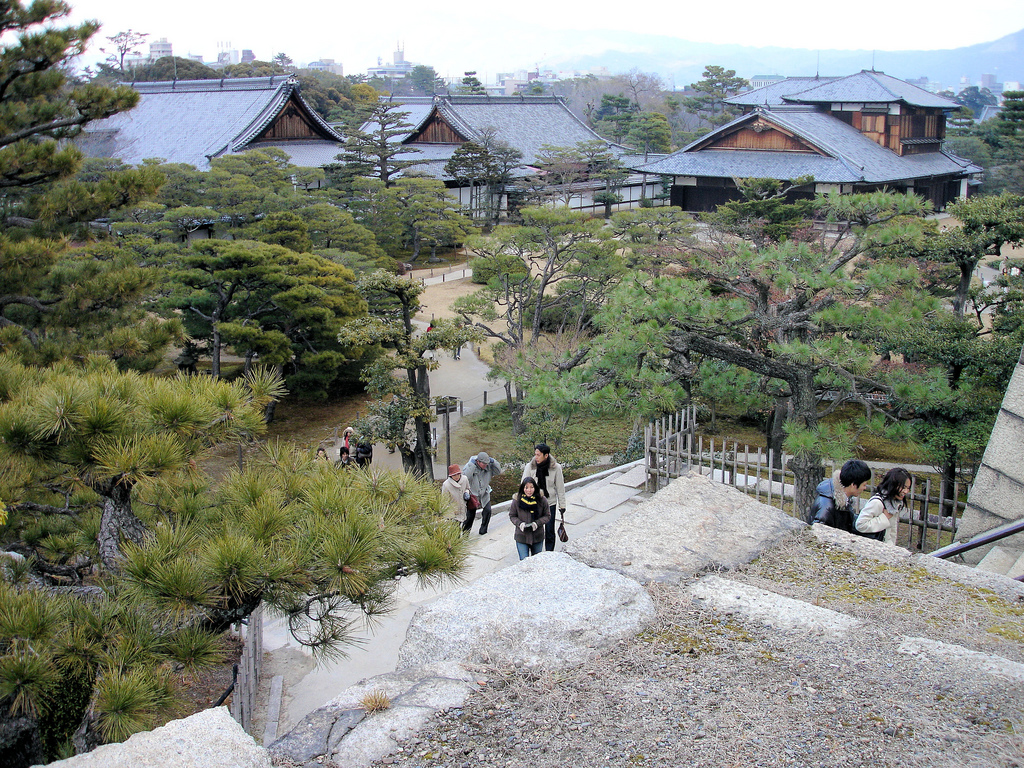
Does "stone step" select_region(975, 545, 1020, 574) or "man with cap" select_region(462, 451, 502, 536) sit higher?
→ "stone step" select_region(975, 545, 1020, 574)

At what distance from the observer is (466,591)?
11.5 feet

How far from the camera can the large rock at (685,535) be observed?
382 centimetres

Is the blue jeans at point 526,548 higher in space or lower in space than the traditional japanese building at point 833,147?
lower

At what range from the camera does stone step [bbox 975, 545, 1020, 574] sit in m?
5.18

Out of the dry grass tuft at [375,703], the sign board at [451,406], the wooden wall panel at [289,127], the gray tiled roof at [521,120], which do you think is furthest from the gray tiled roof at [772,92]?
the dry grass tuft at [375,703]

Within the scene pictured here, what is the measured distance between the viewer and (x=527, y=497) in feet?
18.1

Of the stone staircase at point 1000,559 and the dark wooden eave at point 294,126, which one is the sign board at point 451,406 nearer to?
the stone staircase at point 1000,559

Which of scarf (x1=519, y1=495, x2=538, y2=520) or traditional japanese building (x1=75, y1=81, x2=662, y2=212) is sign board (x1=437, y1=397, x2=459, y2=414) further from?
traditional japanese building (x1=75, y1=81, x2=662, y2=212)

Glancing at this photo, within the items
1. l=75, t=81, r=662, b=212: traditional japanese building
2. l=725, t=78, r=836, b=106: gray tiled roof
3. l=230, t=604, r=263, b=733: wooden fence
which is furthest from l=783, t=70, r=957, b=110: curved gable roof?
l=230, t=604, r=263, b=733: wooden fence

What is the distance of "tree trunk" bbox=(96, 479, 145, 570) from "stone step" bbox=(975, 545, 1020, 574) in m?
4.96

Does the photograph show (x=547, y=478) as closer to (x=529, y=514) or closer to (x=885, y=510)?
(x=529, y=514)

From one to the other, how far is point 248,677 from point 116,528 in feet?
4.20

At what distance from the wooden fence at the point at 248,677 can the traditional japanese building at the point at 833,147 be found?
980 inches

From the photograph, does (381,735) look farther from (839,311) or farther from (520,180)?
(520,180)
